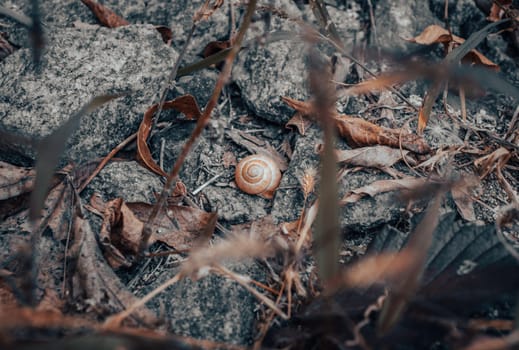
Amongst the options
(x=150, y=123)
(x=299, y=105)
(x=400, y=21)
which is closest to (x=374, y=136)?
(x=299, y=105)

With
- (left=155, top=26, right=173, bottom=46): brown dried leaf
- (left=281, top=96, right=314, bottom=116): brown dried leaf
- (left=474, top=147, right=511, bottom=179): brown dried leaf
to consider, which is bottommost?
(left=474, top=147, right=511, bottom=179): brown dried leaf

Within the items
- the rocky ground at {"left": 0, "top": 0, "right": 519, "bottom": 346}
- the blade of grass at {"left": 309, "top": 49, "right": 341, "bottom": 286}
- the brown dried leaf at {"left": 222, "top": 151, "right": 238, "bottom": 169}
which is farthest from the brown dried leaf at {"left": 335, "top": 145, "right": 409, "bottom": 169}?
the blade of grass at {"left": 309, "top": 49, "right": 341, "bottom": 286}

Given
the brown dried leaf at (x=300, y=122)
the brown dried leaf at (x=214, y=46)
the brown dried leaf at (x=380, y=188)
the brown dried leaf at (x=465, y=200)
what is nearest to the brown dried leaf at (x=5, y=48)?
the brown dried leaf at (x=214, y=46)

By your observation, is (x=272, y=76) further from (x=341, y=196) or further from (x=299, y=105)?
(x=341, y=196)

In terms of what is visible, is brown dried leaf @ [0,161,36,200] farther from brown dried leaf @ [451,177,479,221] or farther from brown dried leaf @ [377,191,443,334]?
brown dried leaf @ [451,177,479,221]

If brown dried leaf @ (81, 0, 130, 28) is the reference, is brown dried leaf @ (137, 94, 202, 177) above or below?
below

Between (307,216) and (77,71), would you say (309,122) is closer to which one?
(307,216)

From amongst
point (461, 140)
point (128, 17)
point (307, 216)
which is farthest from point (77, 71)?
point (461, 140)
